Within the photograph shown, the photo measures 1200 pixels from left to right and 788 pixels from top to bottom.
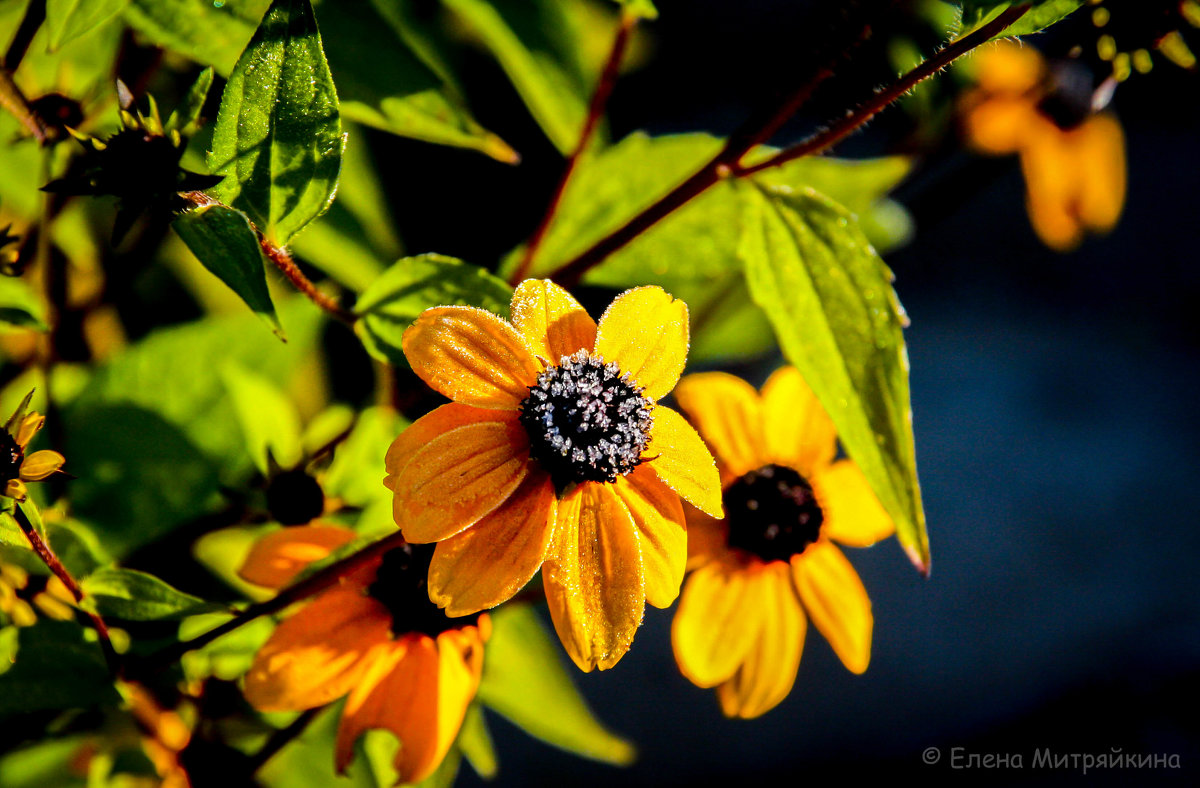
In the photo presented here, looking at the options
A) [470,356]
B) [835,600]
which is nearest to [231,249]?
[470,356]

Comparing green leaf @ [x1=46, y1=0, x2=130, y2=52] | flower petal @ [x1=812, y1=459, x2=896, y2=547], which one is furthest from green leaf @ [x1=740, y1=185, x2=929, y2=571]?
green leaf @ [x1=46, y1=0, x2=130, y2=52]

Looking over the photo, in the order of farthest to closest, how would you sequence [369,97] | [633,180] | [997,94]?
[997,94] → [633,180] → [369,97]

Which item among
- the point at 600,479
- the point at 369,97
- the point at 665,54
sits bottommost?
the point at 600,479

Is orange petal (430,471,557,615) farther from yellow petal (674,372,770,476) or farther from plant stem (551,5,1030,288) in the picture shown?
yellow petal (674,372,770,476)

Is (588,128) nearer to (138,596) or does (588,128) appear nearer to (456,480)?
(456,480)

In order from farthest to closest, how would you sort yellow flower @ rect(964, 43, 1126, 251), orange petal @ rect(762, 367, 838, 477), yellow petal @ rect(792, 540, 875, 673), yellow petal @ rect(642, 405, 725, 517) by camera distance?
1. yellow flower @ rect(964, 43, 1126, 251)
2. orange petal @ rect(762, 367, 838, 477)
3. yellow petal @ rect(792, 540, 875, 673)
4. yellow petal @ rect(642, 405, 725, 517)

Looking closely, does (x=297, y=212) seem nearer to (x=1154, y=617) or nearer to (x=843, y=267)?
(x=843, y=267)

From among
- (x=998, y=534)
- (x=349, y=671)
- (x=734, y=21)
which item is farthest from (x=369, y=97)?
(x=998, y=534)
